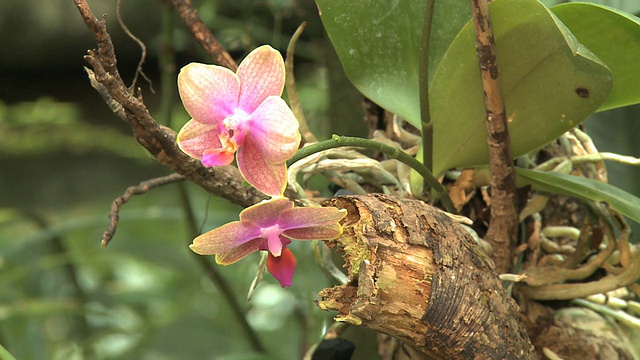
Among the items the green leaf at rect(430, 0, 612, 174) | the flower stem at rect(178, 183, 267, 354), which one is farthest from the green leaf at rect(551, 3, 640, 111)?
the flower stem at rect(178, 183, 267, 354)

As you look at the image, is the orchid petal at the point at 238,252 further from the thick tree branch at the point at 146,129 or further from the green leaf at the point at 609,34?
the green leaf at the point at 609,34

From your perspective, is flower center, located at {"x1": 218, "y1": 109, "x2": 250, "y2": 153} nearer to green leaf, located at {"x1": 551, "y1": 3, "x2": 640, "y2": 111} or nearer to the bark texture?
the bark texture

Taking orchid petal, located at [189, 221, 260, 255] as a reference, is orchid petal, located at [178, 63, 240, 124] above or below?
above

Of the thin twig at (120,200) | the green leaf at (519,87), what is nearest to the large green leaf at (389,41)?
the green leaf at (519,87)

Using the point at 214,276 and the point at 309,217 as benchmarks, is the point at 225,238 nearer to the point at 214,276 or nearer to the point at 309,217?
the point at 309,217

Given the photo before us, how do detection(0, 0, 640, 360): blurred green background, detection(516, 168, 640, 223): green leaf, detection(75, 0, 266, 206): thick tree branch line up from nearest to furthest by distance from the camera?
1. detection(75, 0, 266, 206): thick tree branch
2. detection(516, 168, 640, 223): green leaf
3. detection(0, 0, 640, 360): blurred green background
